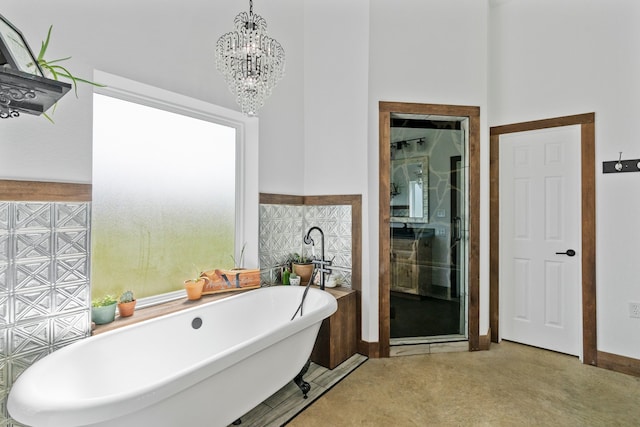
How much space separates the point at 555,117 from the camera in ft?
9.95

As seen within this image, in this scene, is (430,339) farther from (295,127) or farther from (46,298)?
(46,298)

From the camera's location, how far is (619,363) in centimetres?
269

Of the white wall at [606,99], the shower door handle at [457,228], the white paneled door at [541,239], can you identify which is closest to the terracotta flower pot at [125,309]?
the shower door handle at [457,228]

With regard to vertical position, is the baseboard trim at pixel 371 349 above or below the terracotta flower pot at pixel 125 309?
below

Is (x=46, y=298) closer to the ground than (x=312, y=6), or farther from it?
closer to the ground

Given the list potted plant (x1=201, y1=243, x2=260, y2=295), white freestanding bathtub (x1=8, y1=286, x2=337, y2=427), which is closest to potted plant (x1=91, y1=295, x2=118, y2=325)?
white freestanding bathtub (x1=8, y1=286, x2=337, y2=427)

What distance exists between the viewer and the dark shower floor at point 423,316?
3.09 meters

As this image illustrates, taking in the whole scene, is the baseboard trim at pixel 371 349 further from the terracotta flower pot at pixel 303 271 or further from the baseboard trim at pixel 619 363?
the baseboard trim at pixel 619 363

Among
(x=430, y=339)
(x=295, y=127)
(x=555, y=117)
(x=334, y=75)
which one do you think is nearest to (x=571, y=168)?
(x=555, y=117)

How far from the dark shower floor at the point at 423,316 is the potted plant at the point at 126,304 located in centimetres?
215

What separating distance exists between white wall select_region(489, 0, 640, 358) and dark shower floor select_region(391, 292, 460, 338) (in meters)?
1.20

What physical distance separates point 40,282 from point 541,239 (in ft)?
12.8

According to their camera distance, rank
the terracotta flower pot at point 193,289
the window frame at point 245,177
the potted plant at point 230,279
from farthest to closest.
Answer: the window frame at point 245,177
the potted plant at point 230,279
the terracotta flower pot at point 193,289

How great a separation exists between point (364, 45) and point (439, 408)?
119 inches
